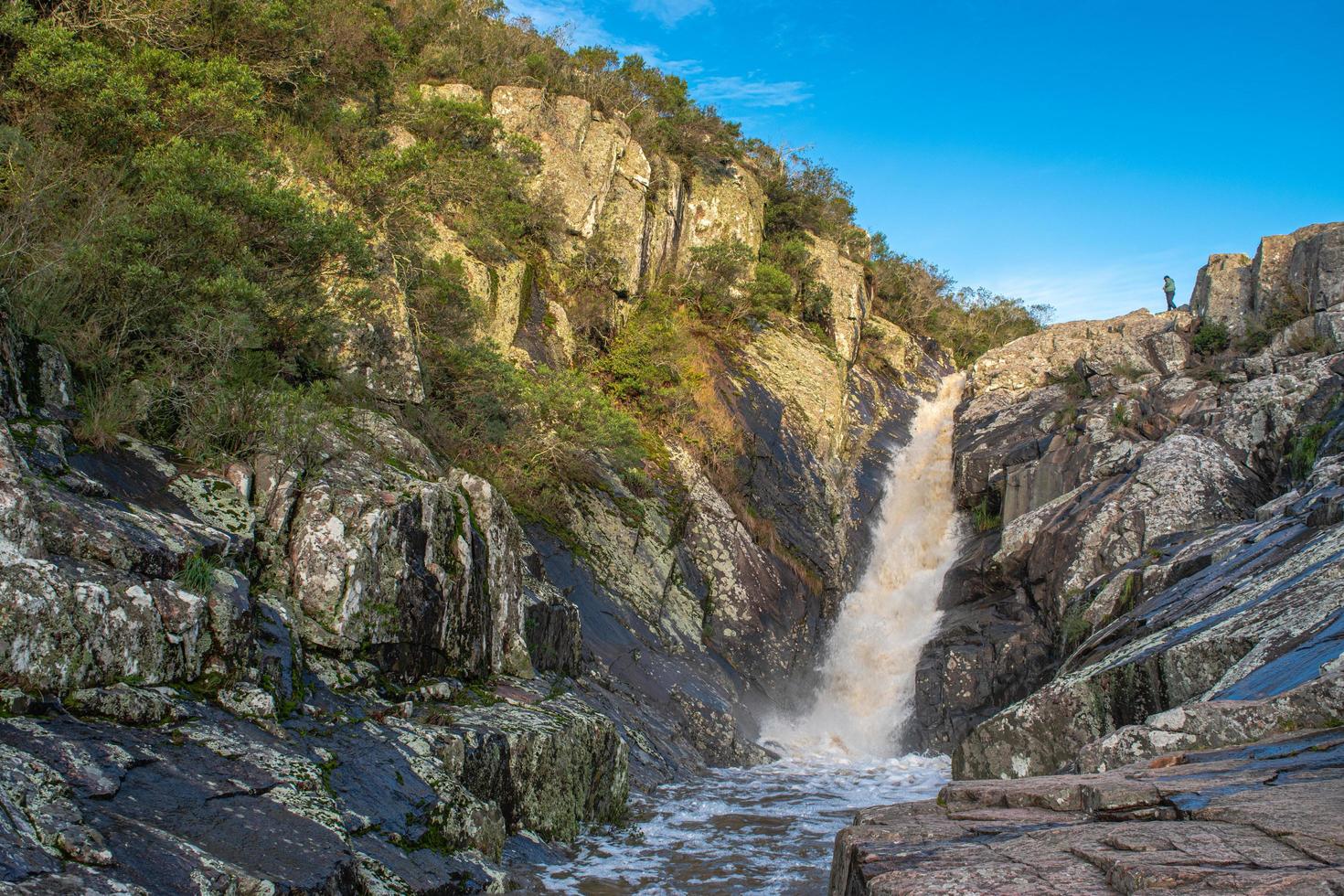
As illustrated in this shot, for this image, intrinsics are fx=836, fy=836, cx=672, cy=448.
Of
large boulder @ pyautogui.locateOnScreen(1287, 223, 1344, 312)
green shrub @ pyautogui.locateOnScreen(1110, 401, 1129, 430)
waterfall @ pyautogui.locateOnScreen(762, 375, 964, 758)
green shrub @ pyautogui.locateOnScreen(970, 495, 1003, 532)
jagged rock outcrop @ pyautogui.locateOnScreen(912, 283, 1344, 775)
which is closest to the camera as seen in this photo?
jagged rock outcrop @ pyautogui.locateOnScreen(912, 283, 1344, 775)

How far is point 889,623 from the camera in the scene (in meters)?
24.3

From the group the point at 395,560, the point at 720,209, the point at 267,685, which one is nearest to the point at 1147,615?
the point at 395,560

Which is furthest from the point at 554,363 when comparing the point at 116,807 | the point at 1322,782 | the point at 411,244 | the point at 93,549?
the point at 1322,782

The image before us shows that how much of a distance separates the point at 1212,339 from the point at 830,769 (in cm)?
2173

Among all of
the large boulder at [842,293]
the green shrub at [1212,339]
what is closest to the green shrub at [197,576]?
the large boulder at [842,293]

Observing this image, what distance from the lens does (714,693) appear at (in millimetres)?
17547

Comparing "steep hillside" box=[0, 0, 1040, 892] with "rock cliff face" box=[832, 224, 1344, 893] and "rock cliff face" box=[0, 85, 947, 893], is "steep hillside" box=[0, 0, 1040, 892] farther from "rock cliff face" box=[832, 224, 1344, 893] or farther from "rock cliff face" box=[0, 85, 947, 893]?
"rock cliff face" box=[832, 224, 1344, 893]

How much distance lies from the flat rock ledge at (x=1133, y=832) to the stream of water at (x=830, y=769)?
3.19 meters

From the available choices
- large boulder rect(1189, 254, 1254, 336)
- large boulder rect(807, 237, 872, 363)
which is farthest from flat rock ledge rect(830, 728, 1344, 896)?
large boulder rect(807, 237, 872, 363)

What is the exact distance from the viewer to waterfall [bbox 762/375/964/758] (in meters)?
20.4


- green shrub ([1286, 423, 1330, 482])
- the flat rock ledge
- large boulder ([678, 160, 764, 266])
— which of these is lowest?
the flat rock ledge

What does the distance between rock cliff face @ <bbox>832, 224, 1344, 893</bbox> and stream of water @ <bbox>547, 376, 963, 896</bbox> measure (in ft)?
3.87

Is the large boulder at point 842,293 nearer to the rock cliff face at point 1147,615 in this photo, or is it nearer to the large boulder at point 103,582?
the rock cliff face at point 1147,615

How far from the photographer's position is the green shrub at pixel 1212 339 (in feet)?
92.5
